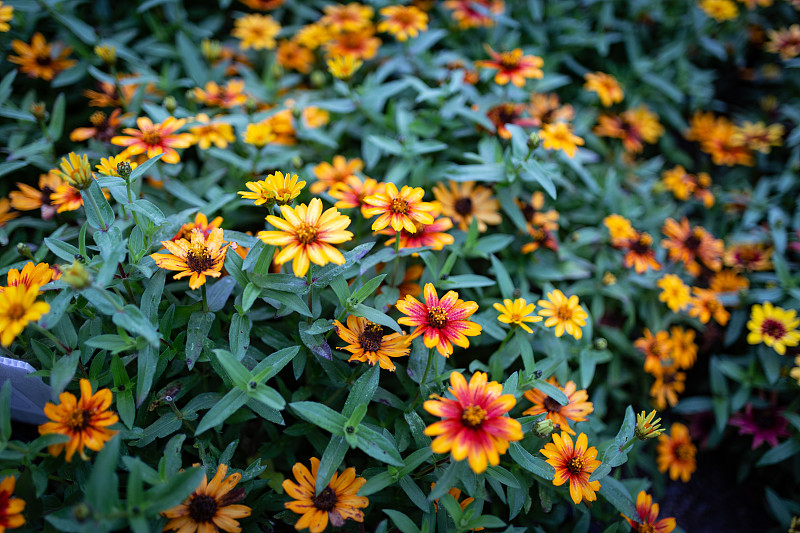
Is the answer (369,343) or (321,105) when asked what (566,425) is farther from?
(321,105)

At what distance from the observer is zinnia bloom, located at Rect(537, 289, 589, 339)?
71.7 inches

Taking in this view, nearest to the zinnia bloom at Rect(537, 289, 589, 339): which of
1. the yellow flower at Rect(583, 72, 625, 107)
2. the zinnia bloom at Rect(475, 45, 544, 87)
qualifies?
the zinnia bloom at Rect(475, 45, 544, 87)

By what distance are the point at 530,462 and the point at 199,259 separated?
128 centimetres

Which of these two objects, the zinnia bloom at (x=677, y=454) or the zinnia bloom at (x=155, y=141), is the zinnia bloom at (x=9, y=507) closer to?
the zinnia bloom at (x=155, y=141)

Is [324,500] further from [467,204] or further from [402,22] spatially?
[402,22]

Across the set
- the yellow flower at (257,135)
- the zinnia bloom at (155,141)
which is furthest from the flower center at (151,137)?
the yellow flower at (257,135)

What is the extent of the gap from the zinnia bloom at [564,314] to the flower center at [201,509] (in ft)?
4.20

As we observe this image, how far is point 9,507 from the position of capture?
131 centimetres

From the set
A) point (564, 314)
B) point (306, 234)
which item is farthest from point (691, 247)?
point (306, 234)

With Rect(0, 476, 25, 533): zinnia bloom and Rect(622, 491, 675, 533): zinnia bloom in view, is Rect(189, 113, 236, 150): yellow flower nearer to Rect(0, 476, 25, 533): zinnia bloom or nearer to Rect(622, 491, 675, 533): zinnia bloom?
Rect(0, 476, 25, 533): zinnia bloom

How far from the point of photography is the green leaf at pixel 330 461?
4.94 feet

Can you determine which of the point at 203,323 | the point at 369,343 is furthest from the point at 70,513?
the point at 369,343

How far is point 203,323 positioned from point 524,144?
1.58 metres

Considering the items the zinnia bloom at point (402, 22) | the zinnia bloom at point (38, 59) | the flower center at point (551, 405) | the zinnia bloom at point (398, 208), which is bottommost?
the flower center at point (551, 405)
